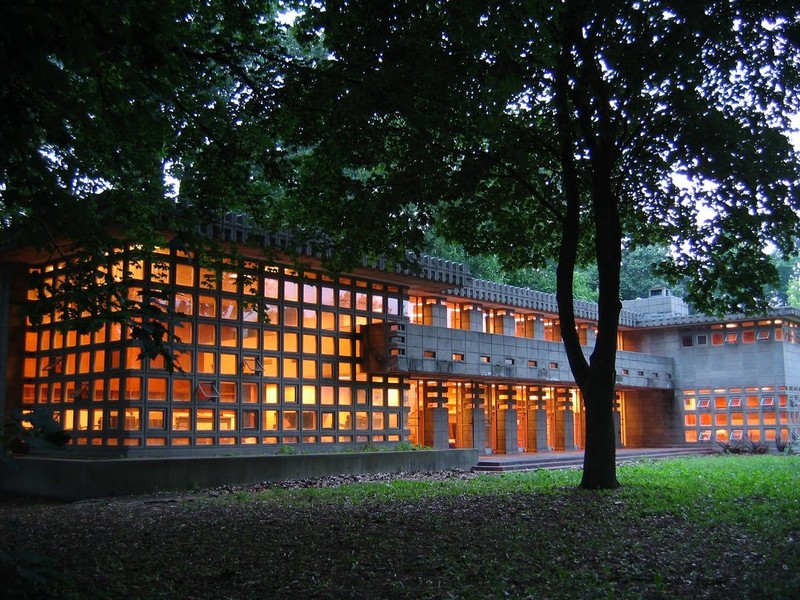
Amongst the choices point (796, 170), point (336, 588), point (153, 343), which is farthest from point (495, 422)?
point (153, 343)

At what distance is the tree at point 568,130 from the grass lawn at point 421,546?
3.82 meters

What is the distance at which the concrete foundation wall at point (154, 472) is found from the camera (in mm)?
17469

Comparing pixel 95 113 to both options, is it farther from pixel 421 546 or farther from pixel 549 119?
pixel 549 119

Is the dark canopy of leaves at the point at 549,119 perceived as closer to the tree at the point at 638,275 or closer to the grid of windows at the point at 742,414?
the grid of windows at the point at 742,414

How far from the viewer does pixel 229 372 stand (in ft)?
73.4

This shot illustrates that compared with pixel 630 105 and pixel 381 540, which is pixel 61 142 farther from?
pixel 630 105

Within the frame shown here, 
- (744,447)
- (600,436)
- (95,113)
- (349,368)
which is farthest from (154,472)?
(744,447)

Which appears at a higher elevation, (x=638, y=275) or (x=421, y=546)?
(x=638, y=275)

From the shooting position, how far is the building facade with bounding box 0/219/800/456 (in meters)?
20.8

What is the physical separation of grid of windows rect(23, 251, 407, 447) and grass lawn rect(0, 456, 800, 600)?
200 inches

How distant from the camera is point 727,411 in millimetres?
38562

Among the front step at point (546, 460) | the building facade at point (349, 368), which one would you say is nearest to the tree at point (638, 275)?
the building facade at point (349, 368)

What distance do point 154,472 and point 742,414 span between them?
29.9m

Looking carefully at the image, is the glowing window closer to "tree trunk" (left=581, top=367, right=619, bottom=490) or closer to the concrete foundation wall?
the concrete foundation wall
